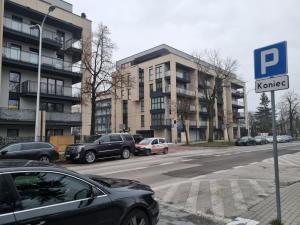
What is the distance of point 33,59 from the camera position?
1075 inches

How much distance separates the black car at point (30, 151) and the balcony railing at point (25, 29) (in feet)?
46.3

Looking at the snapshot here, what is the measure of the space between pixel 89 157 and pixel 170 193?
11.3m

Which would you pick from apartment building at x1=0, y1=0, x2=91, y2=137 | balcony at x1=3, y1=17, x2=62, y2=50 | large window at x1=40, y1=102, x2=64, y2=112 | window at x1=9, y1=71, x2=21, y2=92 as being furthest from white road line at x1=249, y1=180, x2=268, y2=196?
balcony at x1=3, y1=17, x2=62, y2=50

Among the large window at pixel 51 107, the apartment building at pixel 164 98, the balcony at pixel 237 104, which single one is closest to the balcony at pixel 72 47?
the large window at pixel 51 107

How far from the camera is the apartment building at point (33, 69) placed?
26.0 meters

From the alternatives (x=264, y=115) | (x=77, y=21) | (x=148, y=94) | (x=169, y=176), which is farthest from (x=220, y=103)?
(x=169, y=176)

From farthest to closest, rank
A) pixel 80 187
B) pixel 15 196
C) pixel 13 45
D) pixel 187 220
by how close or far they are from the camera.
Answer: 1. pixel 13 45
2. pixel 187 220
3. pixel 80 187
4. pixel 15 196

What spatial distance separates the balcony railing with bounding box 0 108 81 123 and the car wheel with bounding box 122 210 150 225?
23.2 meters

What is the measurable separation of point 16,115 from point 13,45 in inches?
279

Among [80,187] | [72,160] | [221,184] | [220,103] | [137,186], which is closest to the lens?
[80,187]

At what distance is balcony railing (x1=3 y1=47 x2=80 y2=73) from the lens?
25875mm

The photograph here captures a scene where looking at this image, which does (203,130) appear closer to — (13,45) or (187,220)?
(13,45)

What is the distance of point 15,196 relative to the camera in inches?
120

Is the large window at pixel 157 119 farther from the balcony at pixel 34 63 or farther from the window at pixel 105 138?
the window at pixel 105 138
